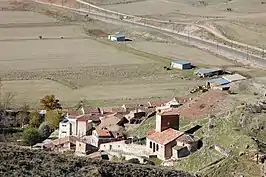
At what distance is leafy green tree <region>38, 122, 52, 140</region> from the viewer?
28.0 meters

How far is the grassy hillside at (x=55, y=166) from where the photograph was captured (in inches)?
383

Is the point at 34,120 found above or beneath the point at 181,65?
above

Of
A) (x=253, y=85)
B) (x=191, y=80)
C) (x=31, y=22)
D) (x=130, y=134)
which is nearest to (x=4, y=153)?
(x=130, y=134)

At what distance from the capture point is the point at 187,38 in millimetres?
58281

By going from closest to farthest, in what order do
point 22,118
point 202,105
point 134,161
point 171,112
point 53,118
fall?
point 134,161
point 171,112
point 202,105
point 53,118
point 22,118

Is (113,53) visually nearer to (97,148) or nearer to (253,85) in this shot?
(253,85)

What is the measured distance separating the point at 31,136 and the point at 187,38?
3306 cm

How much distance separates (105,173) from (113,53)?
41.4 m

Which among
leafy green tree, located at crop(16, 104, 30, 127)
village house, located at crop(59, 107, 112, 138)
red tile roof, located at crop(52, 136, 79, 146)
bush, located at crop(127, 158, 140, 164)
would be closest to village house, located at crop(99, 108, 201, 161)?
bush, located at crop(127, 158, 140, 164)

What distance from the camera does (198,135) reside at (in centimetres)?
2205

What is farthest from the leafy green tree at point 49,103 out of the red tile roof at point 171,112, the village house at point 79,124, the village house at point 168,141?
the village house at point 168,141

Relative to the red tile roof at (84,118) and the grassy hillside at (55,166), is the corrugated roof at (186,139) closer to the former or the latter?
the red tile roof at (84,118)

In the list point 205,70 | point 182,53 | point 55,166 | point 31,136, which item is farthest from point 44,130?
point 182,53

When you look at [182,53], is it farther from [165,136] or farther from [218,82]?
[165,136]
